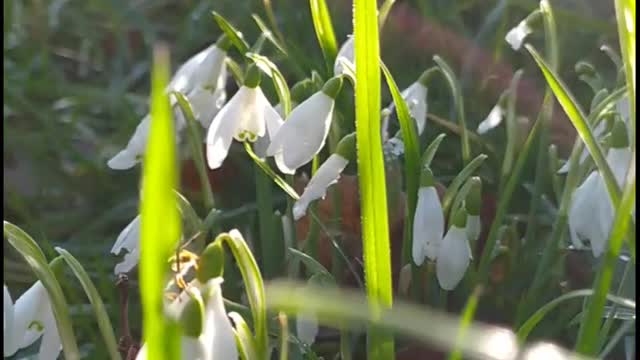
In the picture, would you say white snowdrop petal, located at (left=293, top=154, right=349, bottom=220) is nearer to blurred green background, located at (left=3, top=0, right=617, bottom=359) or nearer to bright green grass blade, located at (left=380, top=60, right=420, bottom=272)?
bright green grass blade, located at (left=380, top=60, right=420, bottom=272)

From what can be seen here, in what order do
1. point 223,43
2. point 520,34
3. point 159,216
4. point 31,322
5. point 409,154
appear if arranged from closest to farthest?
1. point 159,216
2. point 31,322
3. point 409,154
4. point 223,43
5. point 520,34

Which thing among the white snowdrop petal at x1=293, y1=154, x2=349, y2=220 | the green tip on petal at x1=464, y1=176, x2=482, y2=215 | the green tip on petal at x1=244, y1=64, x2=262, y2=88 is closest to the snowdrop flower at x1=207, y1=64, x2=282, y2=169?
the green tip on petal at x1=244, y1=64, x2=262, y2=88

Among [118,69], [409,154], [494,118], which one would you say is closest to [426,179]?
[409,154]

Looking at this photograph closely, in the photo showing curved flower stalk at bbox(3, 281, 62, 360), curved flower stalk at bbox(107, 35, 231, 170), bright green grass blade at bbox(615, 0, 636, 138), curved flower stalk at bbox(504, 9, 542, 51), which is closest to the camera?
bright green grass blade at bbox(615, 0, 636, 138)

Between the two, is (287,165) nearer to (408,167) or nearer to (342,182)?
(408,167)

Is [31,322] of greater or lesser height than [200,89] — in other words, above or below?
below

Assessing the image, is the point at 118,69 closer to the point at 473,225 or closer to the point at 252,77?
the point at 252,77

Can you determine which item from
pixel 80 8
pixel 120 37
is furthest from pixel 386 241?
pixel 80 8
